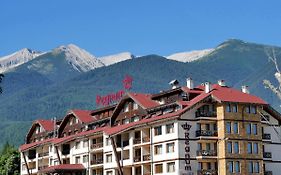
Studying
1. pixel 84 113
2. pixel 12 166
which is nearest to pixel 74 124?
pixel 84 113

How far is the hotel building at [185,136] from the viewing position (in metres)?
87.1

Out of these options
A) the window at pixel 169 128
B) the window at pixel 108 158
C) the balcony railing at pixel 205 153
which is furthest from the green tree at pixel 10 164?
the balcony railing at pixel 205 153

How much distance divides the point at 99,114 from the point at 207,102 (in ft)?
104

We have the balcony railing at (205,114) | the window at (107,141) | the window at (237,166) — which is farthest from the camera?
the window at (107,141)

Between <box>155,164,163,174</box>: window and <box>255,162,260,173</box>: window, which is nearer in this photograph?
<box>255,162,260,173</box>: window

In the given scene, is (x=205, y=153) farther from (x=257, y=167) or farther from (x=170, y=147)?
(x=257, y=167)

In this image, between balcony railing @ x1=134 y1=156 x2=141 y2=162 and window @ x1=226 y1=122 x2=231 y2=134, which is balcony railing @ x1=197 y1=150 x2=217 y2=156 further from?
balcony railing @ x1=134 y1=156 x2=141 y2=162

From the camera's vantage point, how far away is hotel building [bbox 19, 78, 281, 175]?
87062 millimetres

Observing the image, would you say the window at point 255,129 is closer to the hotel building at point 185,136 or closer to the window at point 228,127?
the hotel building at point 185,136

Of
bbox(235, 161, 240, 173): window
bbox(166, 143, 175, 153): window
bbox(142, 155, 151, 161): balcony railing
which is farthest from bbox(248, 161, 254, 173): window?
bbox(142, 155, 151, 161): balcony railing

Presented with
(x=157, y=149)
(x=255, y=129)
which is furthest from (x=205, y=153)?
(x=255, y=129)

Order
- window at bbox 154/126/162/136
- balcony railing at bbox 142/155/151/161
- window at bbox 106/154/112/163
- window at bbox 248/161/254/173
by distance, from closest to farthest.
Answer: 1. window at bbox 248/161/254/173
2. window at bbox 154/126/162/136
3. balcony railing at bbox 142/155/151/161
4. window at bbox 106/154/112/163

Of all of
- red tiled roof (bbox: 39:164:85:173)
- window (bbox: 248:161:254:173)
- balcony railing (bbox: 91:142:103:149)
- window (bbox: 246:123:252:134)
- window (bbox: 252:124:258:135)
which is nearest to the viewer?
window (bbox: 248:161:254:173)

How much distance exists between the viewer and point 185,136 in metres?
86.9
